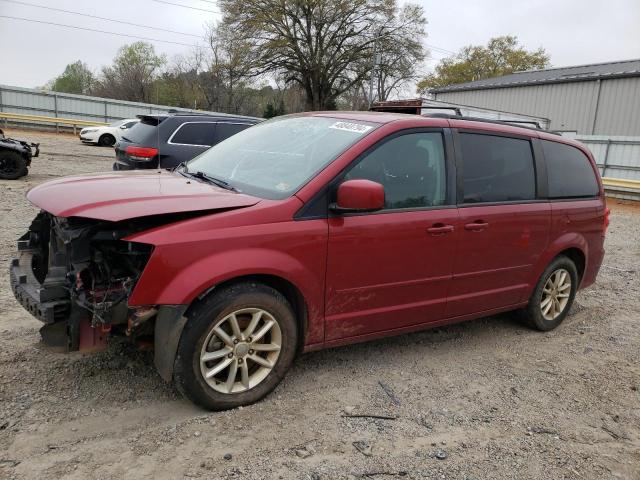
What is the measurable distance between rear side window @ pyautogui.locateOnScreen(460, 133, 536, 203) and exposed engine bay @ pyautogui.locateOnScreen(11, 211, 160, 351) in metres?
2.30

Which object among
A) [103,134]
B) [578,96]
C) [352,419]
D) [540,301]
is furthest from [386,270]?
[578,96]

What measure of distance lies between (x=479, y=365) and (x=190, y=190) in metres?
2.52

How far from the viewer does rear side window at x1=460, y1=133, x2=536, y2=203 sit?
3.97m

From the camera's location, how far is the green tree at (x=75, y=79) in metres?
76.7

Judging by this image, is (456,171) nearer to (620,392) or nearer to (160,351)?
(620,392)

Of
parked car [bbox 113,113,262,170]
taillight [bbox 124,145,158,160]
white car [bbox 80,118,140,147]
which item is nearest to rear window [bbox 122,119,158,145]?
parked car [bbox 113,113,262,170]

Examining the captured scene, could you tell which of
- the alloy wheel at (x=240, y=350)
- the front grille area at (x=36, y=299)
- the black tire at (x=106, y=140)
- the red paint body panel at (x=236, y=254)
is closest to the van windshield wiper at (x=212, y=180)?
the red paint body panel at (x=236, y=254)

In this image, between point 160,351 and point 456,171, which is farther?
point 456,171

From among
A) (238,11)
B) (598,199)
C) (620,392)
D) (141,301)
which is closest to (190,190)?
(141,301)

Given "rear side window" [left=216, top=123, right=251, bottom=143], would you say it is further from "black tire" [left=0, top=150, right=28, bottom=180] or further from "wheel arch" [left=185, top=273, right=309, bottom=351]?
"wheel arch" [left=185, top=273, right=309, bottom=351]

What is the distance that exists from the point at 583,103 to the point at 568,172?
25564 mm

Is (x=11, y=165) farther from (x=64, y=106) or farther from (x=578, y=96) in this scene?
(x=578, y=96)

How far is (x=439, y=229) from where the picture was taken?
3691mm

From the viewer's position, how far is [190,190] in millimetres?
3225
